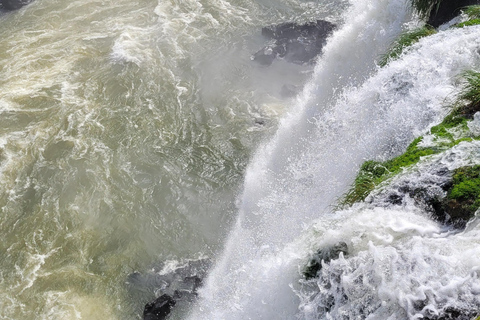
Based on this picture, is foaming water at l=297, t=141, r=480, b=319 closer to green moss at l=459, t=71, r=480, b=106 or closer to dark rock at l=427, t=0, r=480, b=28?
green moss at l=459, t=71, r=480, b=106

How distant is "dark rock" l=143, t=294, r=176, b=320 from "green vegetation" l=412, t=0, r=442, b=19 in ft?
30.6

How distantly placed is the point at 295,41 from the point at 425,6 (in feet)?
15.7

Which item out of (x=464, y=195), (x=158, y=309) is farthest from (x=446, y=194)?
(x=158, y=309)

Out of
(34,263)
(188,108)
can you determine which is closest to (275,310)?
(34,263)

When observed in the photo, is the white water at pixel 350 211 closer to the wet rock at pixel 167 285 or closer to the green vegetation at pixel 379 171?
the wet rock at pixel 167 285

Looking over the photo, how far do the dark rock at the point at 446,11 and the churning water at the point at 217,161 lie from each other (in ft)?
4.06

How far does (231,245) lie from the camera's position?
28.1 feet

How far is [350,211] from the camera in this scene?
18.1 ft

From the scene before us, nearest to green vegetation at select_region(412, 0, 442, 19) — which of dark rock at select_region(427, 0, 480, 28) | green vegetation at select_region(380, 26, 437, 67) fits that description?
dark rock at select_region(427, 0, 480, 28)

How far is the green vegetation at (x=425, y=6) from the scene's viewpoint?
10414mm

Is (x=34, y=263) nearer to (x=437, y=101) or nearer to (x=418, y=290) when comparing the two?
(x=418, y=290)

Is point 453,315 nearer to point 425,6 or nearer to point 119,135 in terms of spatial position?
point 425,6

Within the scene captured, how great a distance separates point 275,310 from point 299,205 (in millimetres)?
2766

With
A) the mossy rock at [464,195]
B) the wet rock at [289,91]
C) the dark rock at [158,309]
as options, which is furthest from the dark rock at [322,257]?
the wet rock at [289,91]
